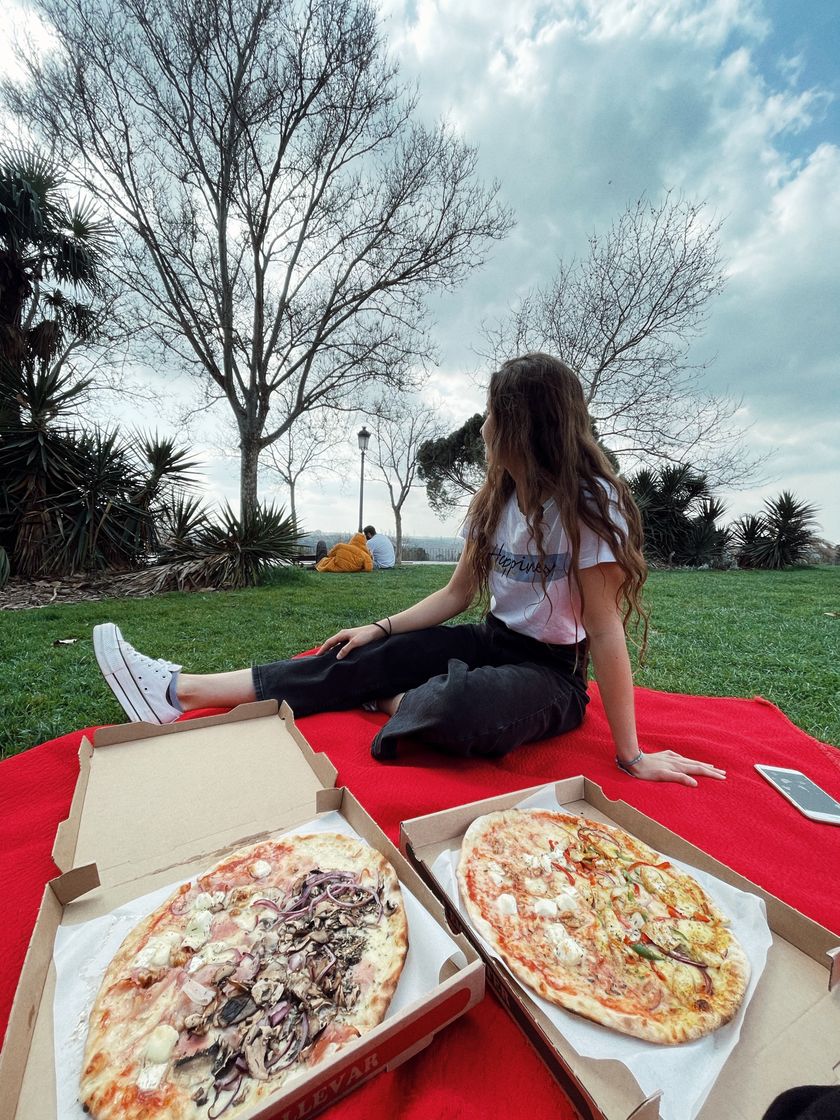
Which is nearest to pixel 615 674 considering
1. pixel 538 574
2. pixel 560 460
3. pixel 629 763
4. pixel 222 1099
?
pixel 629 763

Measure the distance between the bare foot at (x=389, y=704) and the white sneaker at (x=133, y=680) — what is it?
81cm

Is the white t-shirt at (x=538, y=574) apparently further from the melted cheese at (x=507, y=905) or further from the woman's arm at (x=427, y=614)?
the melted cheese at (x=507, y=905)

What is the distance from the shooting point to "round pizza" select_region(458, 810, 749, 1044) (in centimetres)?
75

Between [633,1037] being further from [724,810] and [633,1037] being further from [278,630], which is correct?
[278,630]

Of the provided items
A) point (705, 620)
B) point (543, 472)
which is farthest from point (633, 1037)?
point (705, 620)

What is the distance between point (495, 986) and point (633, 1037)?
22 centimetres

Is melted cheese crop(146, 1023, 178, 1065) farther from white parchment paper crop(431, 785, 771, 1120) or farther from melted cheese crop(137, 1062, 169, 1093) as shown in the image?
white parchment paper crop(431, 785, 771, 1120)

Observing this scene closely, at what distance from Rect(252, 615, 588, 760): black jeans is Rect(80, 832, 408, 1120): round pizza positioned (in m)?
0.61

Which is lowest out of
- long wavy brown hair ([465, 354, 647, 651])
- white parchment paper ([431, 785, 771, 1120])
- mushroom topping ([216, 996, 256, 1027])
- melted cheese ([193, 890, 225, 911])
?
white parchment paper ([431, 785, 771, 1120])

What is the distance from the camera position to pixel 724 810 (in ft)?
4.80

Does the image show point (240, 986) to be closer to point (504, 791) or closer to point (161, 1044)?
point (161, 1044)

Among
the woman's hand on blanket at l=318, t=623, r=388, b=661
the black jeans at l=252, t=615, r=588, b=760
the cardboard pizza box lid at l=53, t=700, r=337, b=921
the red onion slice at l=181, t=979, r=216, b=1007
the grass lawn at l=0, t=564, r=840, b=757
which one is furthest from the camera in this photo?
the grass lawn at l=0, t=564, r=840, b=757

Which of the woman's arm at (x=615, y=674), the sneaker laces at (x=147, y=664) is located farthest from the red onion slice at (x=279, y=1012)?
the sneaker laces at (x=147, y=664)

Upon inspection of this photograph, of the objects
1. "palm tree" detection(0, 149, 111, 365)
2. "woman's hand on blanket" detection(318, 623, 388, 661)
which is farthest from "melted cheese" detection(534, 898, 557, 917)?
"palm tree" detection(0, 149, 111, 365)
